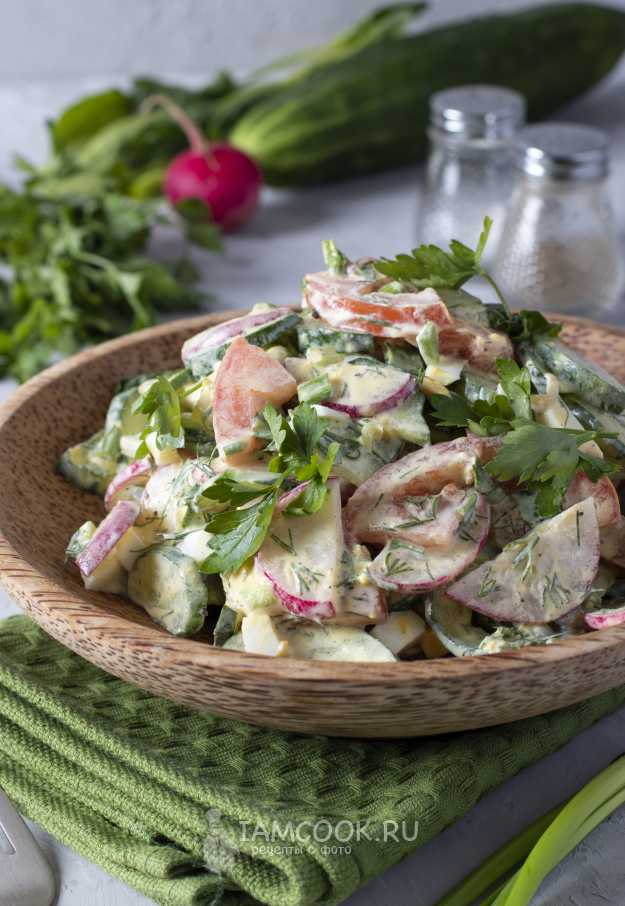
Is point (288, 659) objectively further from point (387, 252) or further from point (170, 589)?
point (387, 252)

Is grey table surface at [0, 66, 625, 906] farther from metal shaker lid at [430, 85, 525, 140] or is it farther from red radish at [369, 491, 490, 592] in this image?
metal shaker lid at [430, 85, 525, 140]

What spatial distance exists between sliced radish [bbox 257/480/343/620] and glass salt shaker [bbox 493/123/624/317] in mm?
1712

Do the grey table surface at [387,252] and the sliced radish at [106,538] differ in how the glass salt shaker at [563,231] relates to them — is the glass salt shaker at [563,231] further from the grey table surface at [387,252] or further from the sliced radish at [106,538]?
the sliced radish at [106,538]

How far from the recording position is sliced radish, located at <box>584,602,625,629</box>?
1.41 m

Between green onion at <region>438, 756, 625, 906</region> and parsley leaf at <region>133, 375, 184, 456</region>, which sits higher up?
parsley leaf at <region>133, 375, 184, 456</region>

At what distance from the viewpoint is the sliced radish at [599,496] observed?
154 centimetres

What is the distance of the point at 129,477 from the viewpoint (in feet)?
5.69

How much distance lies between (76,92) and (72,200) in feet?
5.99

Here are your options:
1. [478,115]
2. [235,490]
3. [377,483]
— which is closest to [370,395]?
[377,483]

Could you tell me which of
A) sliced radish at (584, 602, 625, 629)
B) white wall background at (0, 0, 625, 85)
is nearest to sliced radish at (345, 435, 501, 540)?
sliced radish at (584, 602, 625, 629)

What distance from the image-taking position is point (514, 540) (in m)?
1.52

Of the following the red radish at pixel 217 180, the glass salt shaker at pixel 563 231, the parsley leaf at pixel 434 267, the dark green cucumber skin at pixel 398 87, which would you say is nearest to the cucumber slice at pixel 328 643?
the parsley leaf at pixel 434 267

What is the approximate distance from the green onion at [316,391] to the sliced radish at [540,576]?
1.01ft

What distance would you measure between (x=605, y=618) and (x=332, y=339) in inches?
21.6
